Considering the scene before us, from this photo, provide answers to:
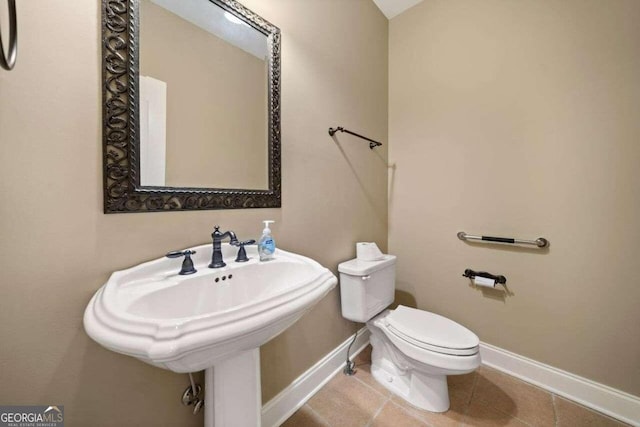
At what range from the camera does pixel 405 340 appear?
120cm

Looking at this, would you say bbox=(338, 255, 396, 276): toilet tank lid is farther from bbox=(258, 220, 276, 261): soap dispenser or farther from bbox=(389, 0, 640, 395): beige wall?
bbox=(258, 220, 276, 261): soap dispenser

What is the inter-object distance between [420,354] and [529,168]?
1.22 meters

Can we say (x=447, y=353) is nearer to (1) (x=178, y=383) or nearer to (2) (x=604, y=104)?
(1) (x=178, y=383)

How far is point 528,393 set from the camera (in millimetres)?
1308

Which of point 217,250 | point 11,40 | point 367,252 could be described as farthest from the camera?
point 367,252

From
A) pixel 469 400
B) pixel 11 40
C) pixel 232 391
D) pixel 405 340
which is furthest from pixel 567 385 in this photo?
pixel 11 40

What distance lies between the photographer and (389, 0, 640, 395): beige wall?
1.14m

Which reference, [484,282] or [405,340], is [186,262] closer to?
[405,340]

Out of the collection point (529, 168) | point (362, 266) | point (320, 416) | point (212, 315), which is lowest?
point (320, 416)

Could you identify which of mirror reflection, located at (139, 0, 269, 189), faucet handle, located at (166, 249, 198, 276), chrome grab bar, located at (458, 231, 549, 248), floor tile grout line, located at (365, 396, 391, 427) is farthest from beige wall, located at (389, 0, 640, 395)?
faucet handle, located at (166, 249, 198, 276)

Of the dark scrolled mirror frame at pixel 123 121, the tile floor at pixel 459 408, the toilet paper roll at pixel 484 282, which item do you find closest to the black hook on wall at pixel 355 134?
the dark scrolled mirror frame at pixel 123 121

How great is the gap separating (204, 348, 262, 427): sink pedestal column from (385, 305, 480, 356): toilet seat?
81 centimetres

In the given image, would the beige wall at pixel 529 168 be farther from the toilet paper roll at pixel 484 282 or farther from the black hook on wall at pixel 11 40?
the black hook on wall at pixel 11 40

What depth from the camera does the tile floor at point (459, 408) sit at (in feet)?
3.73
